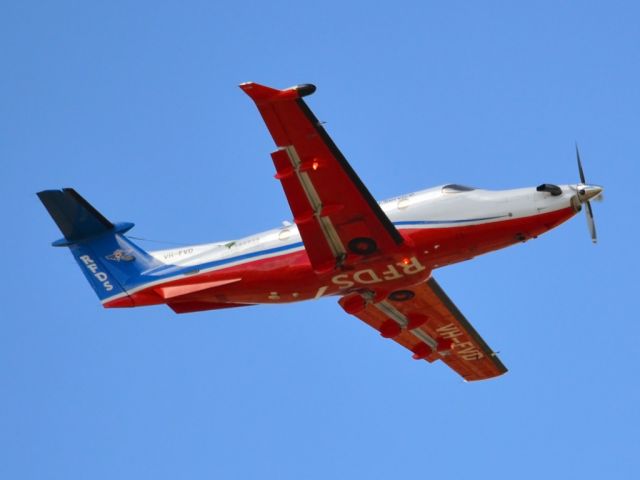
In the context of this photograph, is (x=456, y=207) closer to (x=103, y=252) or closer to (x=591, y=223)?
(x=591, y=223)

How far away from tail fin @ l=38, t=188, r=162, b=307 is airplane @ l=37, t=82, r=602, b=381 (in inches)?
1.4

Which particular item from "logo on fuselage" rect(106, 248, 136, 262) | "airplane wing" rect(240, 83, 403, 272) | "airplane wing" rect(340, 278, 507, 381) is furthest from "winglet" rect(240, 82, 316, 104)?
"logo on fuselage" rect(106, 248, 136, 262)

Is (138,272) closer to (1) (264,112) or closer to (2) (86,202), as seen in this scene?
(2) (86,202)

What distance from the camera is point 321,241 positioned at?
3403 cm

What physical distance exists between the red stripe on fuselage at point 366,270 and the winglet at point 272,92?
22.4 feet

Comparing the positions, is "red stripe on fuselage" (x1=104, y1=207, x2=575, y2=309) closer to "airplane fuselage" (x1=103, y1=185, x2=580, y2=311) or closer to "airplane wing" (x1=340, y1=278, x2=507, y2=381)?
"airplane fuselage" (x1=103, y1=185, x2=580, y2=311)

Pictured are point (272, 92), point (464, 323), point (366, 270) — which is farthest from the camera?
point (464, 323)

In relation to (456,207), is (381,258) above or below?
below

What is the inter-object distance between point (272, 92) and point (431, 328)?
48.6ft

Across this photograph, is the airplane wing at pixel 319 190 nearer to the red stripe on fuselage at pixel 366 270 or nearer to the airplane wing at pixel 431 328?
the red stripe on fuselage at pixel 366 270

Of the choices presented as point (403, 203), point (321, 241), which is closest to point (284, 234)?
point (321, 241)

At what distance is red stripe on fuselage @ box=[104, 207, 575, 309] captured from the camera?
111ft

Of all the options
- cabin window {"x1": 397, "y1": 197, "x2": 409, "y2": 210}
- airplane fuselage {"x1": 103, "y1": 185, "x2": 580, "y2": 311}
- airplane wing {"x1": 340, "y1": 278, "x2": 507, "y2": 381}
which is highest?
Result: cabin window {"x1": 397, "y1": 197, "x2": 409, "y2": 210}

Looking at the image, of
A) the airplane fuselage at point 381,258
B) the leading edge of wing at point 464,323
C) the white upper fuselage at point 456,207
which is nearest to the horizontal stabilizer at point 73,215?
the airplane fuselage at point 381,258
